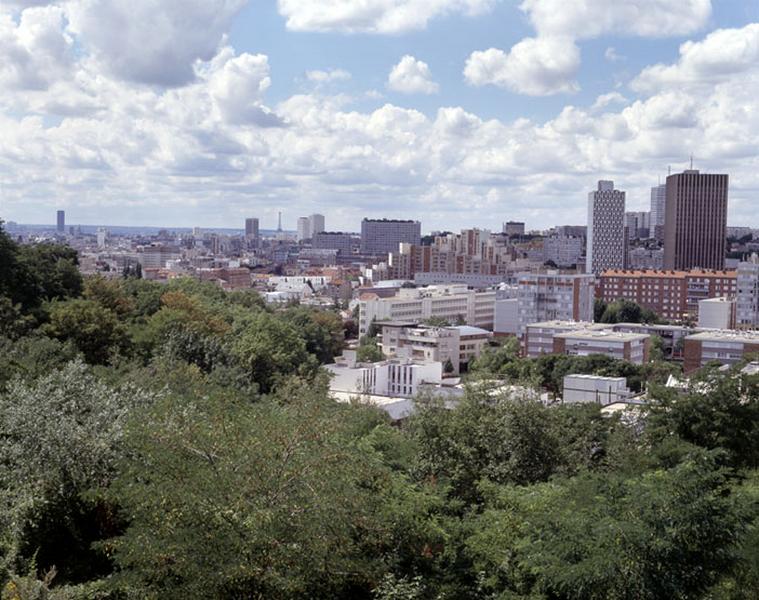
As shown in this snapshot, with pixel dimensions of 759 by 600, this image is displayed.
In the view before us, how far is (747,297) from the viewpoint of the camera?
7419 cm

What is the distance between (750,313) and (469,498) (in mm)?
64370

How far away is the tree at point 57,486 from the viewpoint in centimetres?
1027

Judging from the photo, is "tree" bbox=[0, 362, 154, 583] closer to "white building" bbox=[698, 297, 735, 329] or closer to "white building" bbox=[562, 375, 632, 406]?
"white building" bbox=[562, 375, 632, 406]

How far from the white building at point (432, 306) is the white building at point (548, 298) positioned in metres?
9.68

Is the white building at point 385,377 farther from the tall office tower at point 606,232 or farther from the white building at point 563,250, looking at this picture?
the white building at point 563,250

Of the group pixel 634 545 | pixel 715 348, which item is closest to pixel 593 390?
pixel 715 348

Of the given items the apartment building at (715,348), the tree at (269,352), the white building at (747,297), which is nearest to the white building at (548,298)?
the white building at (747,297)

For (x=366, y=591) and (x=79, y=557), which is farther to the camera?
(x=79, y=557)

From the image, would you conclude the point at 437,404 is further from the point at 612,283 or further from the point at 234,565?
the point at 612,283

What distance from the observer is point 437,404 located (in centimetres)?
1741

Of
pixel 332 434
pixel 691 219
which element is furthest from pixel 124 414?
pixel 691 219

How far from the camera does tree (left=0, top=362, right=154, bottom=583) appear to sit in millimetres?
10266

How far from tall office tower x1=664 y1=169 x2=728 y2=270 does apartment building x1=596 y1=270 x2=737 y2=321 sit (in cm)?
3602

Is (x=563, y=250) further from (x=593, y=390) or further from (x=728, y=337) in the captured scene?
(x=593, y=390)
